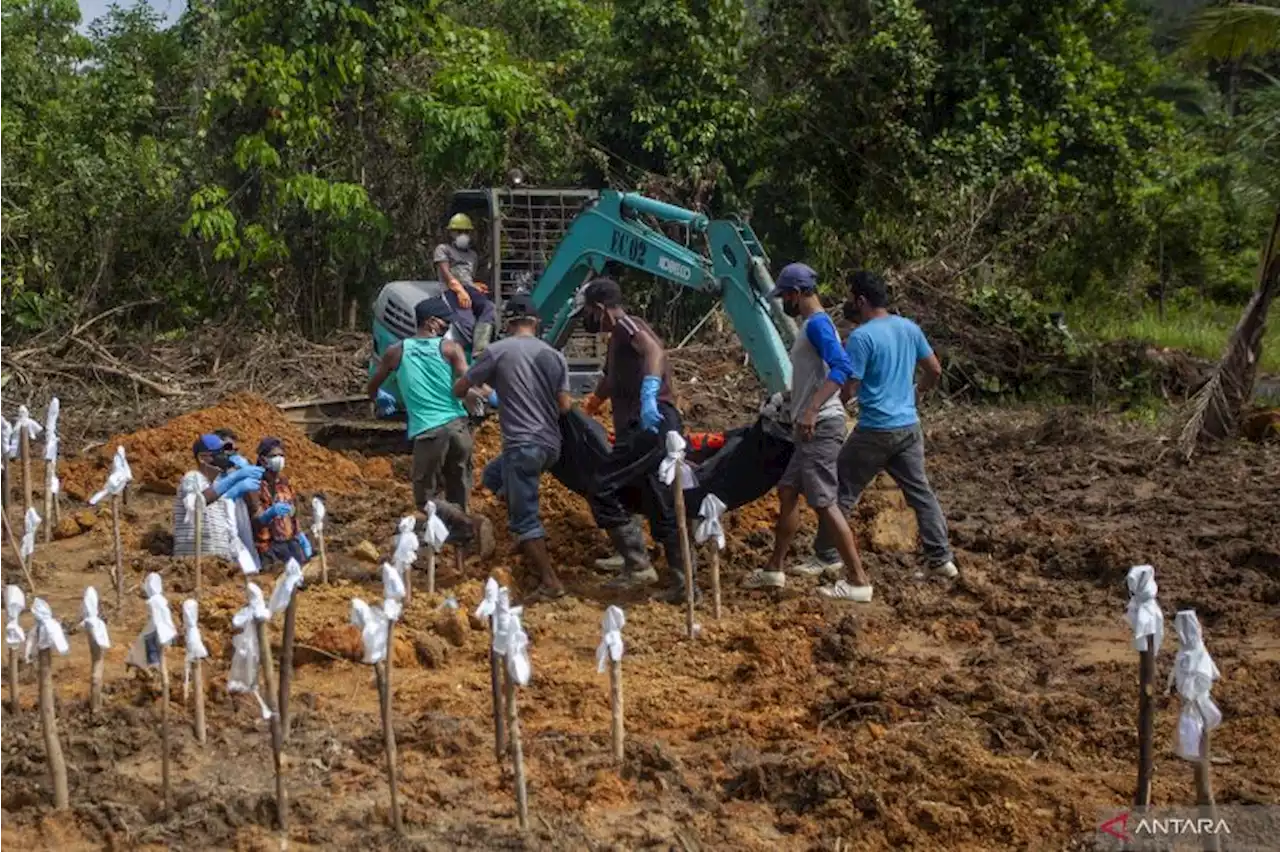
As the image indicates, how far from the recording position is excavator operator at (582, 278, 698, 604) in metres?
9.13

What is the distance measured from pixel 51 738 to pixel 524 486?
12.0 ft

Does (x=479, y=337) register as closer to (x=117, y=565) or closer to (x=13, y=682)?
(x=117, y=565)

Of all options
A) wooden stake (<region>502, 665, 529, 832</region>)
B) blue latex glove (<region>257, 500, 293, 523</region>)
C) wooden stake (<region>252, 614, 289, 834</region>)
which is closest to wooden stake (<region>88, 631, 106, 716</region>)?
wooden stake (<region>252, 614, 289, 834</region>)

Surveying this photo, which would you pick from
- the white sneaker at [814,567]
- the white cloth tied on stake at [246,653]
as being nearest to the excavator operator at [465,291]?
the white sneaker at [814,567]

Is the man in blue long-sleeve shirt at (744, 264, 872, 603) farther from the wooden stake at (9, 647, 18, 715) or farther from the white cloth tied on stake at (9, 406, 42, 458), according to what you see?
the white cloth tied on stake at (9, 406, 42, 458)

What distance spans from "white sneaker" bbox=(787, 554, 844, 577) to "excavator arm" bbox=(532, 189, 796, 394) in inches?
54.2

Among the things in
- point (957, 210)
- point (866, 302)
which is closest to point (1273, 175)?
point (957, 210)

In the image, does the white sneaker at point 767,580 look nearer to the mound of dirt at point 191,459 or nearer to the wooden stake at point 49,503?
the wooden stake at point 49,503

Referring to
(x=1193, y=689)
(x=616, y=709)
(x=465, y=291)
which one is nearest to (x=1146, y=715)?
(x=1193, y=689)

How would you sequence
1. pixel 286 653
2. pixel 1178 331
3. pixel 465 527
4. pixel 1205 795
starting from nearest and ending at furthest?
pixel 1205 795 < pixel 286 653 < pixel 465 527 < pixel 1178 331

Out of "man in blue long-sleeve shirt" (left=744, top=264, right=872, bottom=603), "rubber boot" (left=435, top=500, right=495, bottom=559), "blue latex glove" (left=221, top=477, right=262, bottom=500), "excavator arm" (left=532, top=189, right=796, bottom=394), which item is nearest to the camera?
"man in blue long-sleeve shirt" (left=744, top=264, right=872, bottom=603)

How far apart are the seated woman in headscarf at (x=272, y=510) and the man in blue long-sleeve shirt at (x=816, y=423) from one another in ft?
8.87

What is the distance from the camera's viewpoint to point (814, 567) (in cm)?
952

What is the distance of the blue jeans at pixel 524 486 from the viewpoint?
29.8 ft
